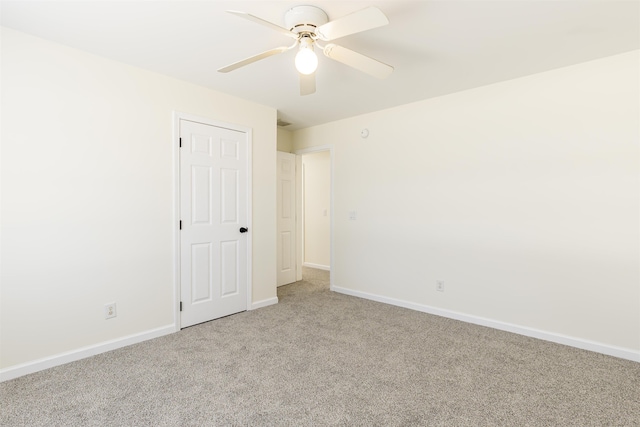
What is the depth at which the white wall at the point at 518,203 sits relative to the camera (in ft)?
8.21

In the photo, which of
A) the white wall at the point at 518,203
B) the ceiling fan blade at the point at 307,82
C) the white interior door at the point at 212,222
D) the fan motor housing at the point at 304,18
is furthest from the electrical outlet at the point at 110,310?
the white wall at the point at 518,203

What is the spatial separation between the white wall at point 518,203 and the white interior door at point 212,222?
61.9 inches

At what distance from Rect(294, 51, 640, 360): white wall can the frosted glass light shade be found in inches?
81.9

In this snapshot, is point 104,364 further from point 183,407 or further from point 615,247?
point 615,247

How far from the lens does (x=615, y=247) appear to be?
2506 mm

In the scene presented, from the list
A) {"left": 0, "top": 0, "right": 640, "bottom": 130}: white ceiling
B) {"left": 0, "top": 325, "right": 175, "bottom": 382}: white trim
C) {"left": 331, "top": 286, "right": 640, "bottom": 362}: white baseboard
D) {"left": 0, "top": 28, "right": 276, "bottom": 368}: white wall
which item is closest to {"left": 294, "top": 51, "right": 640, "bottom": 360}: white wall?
{"left": 331, "top": 286, "right": 640, "bottom": 362}: white baseboard

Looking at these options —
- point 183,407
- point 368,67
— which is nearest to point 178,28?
point 368,67

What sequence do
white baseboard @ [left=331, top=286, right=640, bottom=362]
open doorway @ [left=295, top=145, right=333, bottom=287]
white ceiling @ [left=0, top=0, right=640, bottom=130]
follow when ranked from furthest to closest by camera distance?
open doorway @ [left=295, top=145, right=333, bottom=287], white baseboard @ [left=331, top=286, right=640, bottom=362], white ceiling @ [left=0, top=0, right=640, bottom=130]

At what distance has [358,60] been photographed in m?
2.01

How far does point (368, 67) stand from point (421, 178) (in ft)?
5.95

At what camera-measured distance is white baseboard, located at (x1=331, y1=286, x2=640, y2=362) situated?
2.48 meters

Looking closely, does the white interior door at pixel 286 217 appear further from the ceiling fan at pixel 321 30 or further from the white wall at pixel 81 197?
the ceiling fan at pixel 321 30

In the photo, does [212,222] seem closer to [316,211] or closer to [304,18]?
[304,18]

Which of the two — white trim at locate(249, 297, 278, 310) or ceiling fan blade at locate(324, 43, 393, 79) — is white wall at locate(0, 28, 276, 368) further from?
ceiling fan blade at locate(324, 43, 393, 79)
